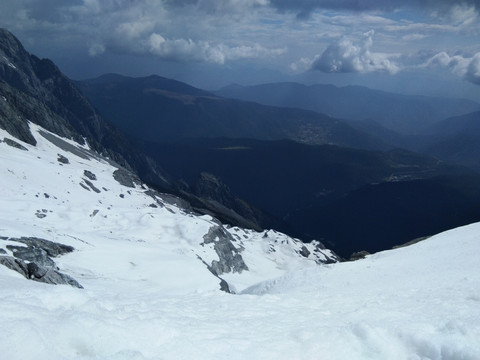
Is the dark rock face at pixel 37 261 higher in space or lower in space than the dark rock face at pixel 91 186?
higher

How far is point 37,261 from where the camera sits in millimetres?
26859

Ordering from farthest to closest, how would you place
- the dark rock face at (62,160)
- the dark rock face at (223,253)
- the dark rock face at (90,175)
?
1. the dark rock face at (62,160)
2. the dark rock face at (90,175)
3. the dark rock face at (223,253)

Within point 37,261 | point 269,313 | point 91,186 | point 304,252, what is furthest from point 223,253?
point 269,313

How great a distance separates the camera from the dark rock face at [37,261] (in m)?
21.2

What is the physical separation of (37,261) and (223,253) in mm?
55091

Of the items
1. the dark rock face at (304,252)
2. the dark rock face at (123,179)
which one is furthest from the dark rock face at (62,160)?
the dark rock face at (304,252)

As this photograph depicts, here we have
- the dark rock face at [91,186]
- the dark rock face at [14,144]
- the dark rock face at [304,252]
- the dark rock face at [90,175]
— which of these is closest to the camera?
the dark rock face at [14,144]

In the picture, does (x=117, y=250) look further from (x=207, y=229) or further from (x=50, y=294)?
(x=207, y=229)

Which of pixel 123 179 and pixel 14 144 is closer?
pixel 14 144

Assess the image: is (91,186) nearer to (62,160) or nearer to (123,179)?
(62,160)

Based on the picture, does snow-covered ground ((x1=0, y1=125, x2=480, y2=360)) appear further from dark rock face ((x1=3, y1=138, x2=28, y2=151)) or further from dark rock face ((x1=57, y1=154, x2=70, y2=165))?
dark rock face ((x1=57, y1=154, x2=70, y2=165))

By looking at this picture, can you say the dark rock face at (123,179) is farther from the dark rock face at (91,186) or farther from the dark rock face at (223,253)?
the dark rock face at (223,253)

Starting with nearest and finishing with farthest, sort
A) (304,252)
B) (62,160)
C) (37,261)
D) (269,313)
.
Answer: (269,313)
(37,261)
(62,160)
(304,252)

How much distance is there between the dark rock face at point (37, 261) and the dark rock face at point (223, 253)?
40.8 meters
